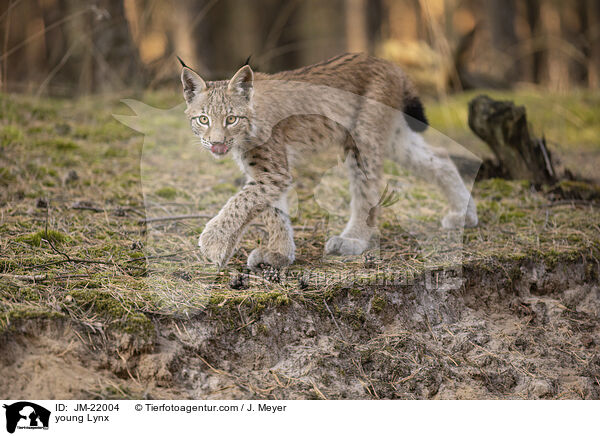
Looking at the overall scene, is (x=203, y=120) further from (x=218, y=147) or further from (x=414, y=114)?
(x=414, y=114)

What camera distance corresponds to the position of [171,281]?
3363 millimetres

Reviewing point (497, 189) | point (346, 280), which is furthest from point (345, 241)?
point (497, 189)

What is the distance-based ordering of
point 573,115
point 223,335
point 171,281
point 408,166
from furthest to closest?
point 573,115
point 408,166
point 171,281
point 223,335

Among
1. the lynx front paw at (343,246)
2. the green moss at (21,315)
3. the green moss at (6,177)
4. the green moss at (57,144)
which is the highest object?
the green moss at (57,144)

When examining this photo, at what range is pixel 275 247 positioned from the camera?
3.81m

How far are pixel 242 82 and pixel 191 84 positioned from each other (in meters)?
0.33

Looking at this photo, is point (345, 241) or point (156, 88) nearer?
point (345, 241)

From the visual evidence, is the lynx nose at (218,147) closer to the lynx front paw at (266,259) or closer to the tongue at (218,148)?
the tongue at (218,148)

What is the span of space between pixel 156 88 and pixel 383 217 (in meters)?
4.31

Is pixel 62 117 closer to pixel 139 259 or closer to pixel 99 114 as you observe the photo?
pixel 99 114

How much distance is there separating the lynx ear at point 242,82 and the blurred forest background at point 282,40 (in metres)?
1.74

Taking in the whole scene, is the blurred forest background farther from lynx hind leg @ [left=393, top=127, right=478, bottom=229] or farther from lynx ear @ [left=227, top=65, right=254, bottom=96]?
lynx ear @ [left=227, top=65, right=254, bottom=96]

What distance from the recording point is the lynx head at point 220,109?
358 cm
